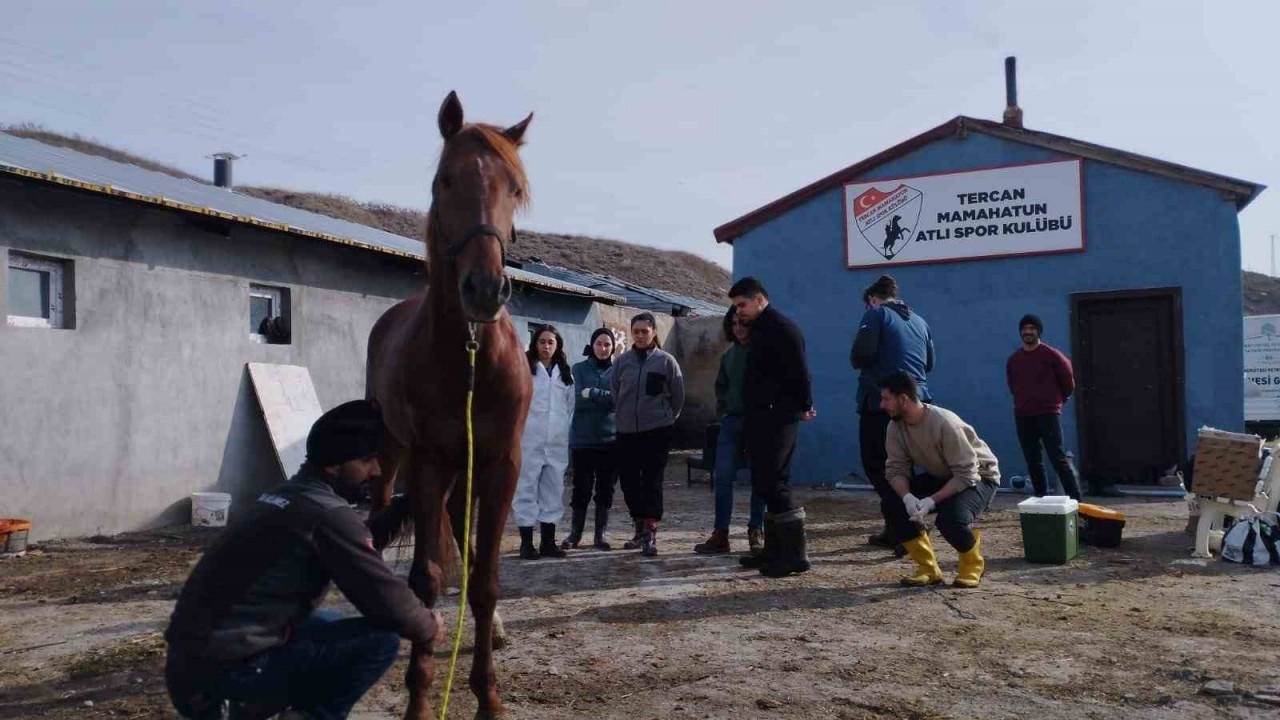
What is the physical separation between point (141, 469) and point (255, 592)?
7336 mm

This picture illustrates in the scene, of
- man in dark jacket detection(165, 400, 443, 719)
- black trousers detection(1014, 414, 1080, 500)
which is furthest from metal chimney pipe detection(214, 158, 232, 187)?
man in dark jacket detection(165, 400, 443, 719)

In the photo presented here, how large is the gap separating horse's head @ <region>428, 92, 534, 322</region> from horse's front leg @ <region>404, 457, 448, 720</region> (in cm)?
90

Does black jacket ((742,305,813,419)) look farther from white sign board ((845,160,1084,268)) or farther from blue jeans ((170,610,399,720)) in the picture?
white sign board ((845,160,1084,268))

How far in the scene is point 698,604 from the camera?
552 cm

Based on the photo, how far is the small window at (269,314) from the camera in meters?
10.5

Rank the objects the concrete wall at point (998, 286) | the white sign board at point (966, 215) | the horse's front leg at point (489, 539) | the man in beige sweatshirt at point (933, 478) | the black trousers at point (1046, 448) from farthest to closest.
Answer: the white sign board at point (966, 215) < the concrete wall at point (998, 286) < the black trousers at point (1046, 448) < the man in beige sweatshirt at point (933, 478) < the horse's front leg at point (489, 539)

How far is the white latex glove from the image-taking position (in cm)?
586

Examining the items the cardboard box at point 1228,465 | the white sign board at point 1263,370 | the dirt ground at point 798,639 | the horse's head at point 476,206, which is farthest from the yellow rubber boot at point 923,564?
the white sign board at point 1263,370

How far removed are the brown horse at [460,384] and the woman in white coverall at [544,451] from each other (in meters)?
2.84

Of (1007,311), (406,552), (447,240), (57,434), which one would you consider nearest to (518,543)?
(406,552)

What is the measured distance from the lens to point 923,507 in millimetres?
5836

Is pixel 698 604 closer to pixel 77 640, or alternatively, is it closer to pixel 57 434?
pixel 77 640

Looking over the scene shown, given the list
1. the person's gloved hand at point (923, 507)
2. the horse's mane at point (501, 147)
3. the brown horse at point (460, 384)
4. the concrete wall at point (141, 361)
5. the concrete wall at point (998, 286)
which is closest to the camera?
the brown horse at point (460, 384)

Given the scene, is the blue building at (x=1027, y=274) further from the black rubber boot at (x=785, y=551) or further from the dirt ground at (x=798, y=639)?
the black rubber boot at (x=785, y=551)
